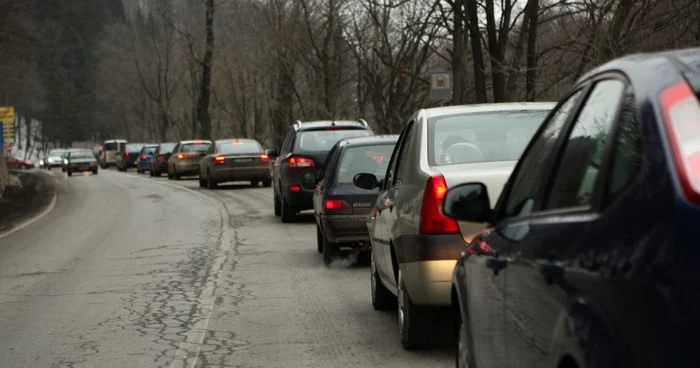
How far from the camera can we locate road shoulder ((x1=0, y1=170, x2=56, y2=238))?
23.8 m

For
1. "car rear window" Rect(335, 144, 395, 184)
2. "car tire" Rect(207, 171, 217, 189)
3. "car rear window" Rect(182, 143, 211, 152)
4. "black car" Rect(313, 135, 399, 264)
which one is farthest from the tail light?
"car rear window" Rect(182, 143, 211, 152)

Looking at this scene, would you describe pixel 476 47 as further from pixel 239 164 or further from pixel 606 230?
pixel 606 230

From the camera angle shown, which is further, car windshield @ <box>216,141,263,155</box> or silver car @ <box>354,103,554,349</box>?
car windshield @ <box>216,141,263,155</box>

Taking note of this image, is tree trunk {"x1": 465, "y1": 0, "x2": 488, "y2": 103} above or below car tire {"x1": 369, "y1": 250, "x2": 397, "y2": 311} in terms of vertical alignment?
above

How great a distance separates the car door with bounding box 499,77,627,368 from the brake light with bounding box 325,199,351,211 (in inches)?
352

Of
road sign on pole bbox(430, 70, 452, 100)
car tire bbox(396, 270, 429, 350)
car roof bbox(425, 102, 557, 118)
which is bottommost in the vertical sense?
car tire bbox(396, 270, 429, 350)

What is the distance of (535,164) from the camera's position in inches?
170

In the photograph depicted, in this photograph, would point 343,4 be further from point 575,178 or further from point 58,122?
point 58,122

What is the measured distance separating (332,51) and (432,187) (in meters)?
42.7

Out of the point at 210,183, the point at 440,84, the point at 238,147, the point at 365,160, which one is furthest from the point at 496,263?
the point at 210,183

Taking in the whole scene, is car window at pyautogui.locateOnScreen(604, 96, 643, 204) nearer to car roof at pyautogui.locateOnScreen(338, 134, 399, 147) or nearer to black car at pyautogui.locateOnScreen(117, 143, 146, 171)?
car roof at pyautogui.locateOnScreen(338, 134, 399, 147)

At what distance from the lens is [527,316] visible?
3.68 m

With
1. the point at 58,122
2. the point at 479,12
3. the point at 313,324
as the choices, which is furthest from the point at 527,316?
the point at 58,122

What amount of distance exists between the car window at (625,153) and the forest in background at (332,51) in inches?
588
